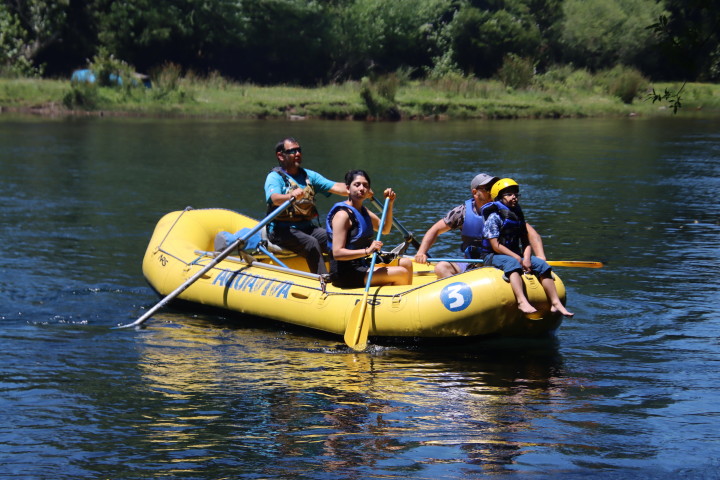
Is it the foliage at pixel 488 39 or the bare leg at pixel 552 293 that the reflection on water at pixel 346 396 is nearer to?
the bare leg at pixel 552 293

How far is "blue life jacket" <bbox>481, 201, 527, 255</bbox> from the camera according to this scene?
786 cm

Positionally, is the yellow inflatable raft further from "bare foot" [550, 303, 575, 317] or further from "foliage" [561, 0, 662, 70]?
"foliage" [561, 0, 662, 70]

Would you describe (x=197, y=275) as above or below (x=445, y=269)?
below

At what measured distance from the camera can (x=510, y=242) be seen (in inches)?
311

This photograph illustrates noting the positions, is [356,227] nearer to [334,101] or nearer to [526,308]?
[526,308]

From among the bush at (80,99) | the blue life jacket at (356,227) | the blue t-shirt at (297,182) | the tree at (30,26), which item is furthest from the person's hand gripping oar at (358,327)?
the tree at (30,26)

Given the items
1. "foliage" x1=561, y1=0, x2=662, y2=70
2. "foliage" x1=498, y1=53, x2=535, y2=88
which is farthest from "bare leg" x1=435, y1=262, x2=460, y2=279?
"foliage" x1=561, y1=0, x2=662, y2=70

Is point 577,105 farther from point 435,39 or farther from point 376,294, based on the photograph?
point 376,294

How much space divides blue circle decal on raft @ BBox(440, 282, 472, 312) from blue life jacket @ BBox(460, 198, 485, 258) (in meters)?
0.76

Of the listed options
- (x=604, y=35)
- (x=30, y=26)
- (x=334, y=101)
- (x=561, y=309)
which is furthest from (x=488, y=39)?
Result: (x=561, y=309)

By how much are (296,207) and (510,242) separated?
2.03 meters

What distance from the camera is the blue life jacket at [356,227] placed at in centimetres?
823

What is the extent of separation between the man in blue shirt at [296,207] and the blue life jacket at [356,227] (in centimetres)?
67

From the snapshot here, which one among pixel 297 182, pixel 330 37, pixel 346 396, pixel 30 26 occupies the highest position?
pixel 330 37
